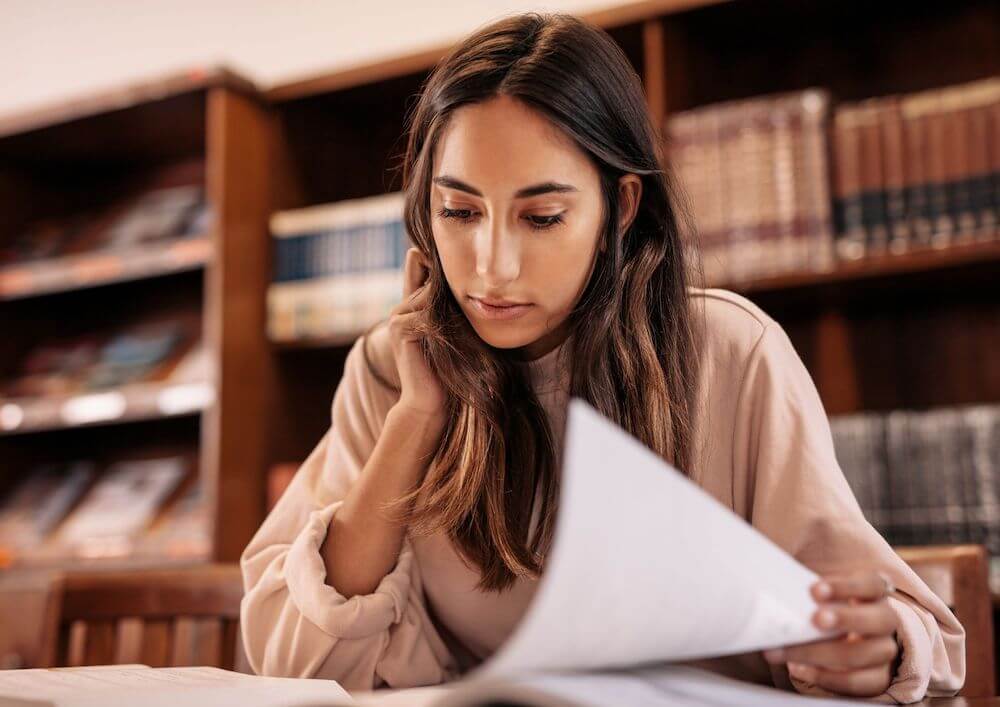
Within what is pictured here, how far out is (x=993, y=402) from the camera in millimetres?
2104

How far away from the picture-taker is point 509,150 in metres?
1.02

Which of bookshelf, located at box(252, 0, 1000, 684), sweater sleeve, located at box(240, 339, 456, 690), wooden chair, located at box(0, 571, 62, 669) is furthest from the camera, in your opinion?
wooden chair, located at box(0, 571, 62, 669)

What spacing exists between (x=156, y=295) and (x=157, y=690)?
2.35 m

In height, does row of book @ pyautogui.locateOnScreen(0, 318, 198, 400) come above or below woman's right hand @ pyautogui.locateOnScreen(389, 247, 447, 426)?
above

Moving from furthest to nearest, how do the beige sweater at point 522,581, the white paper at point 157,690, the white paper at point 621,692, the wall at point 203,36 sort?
the wall at point 203,36 → the beige sweater at point 522,581 → the white paper at point 157,690 → the white paper at point 621,692

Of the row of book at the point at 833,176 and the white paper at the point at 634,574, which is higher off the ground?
the row of book at the point at 833,176

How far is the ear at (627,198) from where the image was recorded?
111 cm

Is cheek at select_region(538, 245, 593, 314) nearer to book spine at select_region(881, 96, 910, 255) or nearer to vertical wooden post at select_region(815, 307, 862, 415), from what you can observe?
book spine at select_region(881, 96, 910, 255)

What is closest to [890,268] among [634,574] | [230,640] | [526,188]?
[526,188]

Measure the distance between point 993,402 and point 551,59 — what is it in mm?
1405

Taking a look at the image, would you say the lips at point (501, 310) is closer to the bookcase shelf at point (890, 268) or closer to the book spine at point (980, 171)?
the bookcase shelf at point (890, 268)

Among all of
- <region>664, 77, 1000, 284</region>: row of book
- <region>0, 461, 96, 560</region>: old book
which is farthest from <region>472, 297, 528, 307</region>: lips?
<region>0, 461, 96, 560</region>: old book

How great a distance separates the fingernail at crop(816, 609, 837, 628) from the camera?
72cm

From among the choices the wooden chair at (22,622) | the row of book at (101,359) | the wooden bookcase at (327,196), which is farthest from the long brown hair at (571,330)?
the row of book at (101,359)
